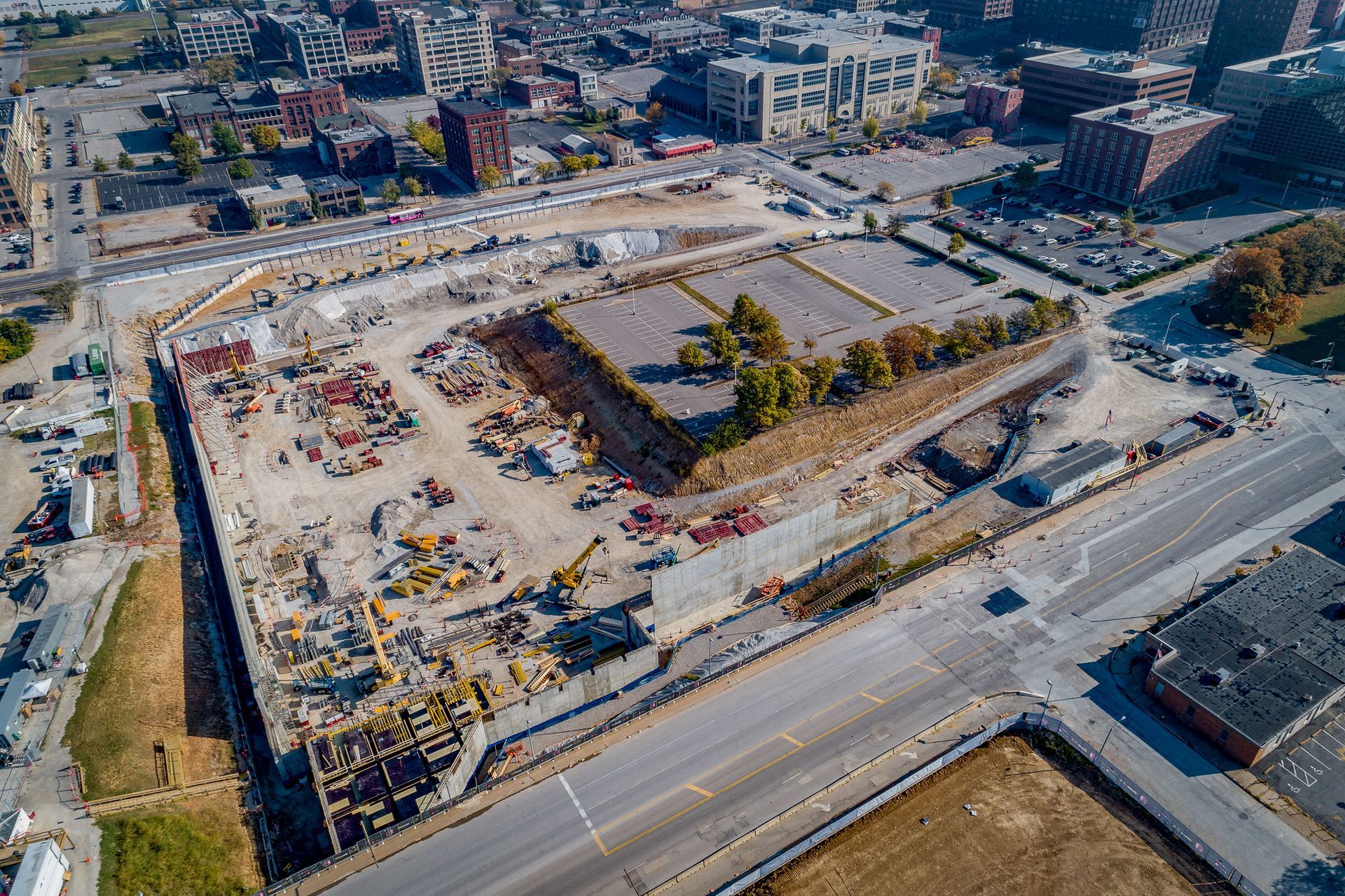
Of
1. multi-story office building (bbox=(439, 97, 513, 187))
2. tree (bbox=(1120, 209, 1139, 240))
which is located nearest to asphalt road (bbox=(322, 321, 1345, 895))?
tree (bbox=(1120, 209, 1139, 240))

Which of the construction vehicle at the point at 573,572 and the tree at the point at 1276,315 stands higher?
the tree at the point at 1276,315

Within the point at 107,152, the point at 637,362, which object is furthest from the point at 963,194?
the point at 107,152

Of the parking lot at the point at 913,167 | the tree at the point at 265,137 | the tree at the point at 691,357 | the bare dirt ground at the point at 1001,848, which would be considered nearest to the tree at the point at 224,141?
the tree at the point at 265,137

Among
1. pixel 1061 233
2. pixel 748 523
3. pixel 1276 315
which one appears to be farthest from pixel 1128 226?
pixel 748 523

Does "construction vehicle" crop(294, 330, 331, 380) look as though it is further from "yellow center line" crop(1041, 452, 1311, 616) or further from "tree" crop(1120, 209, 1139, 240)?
"tree" crop(1120, 209, 1139, 240)

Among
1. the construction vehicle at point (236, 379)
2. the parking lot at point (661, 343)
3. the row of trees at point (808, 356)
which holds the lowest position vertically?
the construction vehicle at point (236, 379)

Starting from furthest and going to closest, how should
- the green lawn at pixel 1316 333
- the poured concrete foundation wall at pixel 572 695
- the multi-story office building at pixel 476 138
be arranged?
1. the multi-story office building at pixel 476 138
2. the green lawn at pixel 1316 333
3. the poured concrete foundation wall at pixel 572 695

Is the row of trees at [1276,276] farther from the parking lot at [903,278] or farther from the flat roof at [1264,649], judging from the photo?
the flat roof at [1264,649]
